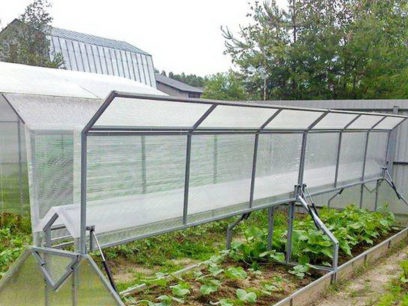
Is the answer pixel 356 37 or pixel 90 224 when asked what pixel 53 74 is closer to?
pixel 90 224

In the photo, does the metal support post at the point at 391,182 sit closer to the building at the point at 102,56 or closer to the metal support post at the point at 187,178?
the metal support post at the point at 187,178

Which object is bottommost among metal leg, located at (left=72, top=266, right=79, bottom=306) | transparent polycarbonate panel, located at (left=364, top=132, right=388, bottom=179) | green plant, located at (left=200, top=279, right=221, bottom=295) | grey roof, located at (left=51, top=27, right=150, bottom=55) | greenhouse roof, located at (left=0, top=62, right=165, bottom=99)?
green plant, located at (left=200, top=279, right=221, bottom=295)

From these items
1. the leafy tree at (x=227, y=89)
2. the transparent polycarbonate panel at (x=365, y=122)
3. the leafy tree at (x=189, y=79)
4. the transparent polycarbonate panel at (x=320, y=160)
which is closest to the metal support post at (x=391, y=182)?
the transparent polycarbonate panel at (x=365, y=122)

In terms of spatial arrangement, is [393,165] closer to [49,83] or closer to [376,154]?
[376,154]

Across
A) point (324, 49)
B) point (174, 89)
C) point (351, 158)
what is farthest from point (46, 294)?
point (174, 89)

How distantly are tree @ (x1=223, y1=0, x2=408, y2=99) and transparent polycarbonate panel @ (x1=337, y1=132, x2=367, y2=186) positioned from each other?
6649mm

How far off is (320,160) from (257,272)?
1.82m

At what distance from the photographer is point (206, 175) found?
384 centimetres

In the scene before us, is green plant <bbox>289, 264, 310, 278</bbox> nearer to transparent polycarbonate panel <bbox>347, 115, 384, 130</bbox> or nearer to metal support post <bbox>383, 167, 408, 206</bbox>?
transparent polycarbonate panel <bbox>347, 115, 384, 130</bbox>

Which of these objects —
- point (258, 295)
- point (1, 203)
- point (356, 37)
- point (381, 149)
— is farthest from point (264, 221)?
point (356, 37)

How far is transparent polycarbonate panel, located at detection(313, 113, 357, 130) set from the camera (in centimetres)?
507

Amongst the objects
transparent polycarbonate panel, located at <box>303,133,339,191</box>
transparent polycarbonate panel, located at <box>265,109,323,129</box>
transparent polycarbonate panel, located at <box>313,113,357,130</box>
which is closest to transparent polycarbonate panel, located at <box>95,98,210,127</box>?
transparent polycarbonate panel, located at <box>265,109,323,129</box>

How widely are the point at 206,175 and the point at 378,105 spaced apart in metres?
4.46

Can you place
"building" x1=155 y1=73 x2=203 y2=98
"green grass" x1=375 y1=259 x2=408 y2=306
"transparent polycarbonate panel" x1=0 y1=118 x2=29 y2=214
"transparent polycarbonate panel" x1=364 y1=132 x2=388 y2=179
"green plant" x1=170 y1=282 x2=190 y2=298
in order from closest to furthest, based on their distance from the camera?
"green plant" x1=170 y1=282 x2=190 y2=298
"green grass" x1=375 y1=259 x2=408 y2=306
"transparent polycarbonate panel" x1=0 y1=118 x2=29 y2=214
"transparent polycarbonate panel" x1=364 y1=132 x2=388 y2=179
"building" x1=155 y1=73 x2=203 y2=98
